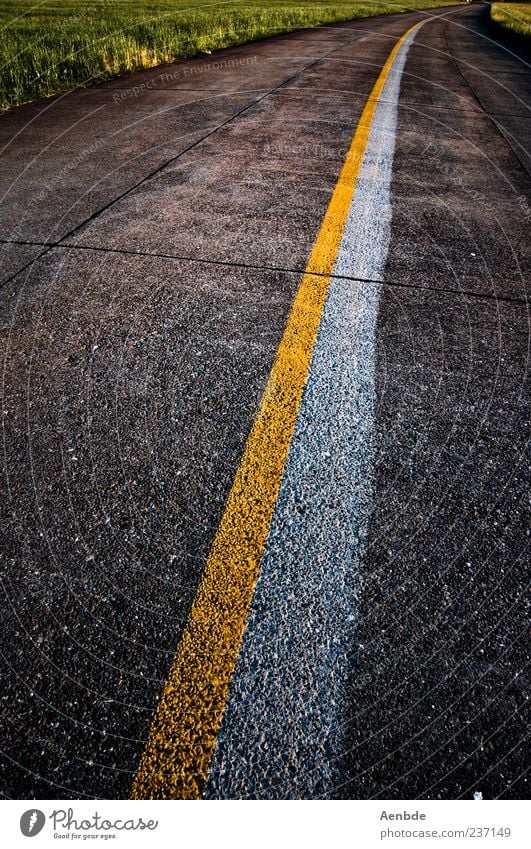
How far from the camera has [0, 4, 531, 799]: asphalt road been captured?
115 cm

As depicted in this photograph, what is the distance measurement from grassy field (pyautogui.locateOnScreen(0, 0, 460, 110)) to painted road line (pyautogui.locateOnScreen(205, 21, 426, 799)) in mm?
6458

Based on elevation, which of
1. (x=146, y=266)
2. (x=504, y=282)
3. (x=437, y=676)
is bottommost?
(x=437, y=676)

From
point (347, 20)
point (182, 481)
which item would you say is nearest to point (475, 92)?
point (182, 481)

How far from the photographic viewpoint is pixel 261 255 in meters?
2.97

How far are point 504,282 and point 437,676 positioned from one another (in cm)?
224

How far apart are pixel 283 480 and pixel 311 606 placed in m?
0.44

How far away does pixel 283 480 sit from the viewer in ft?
5.56

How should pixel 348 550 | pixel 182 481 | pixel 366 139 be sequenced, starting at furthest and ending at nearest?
pixel 366 139, pixel 182 481, pixel 348 550

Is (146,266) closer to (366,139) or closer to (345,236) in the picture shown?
(345,236)
